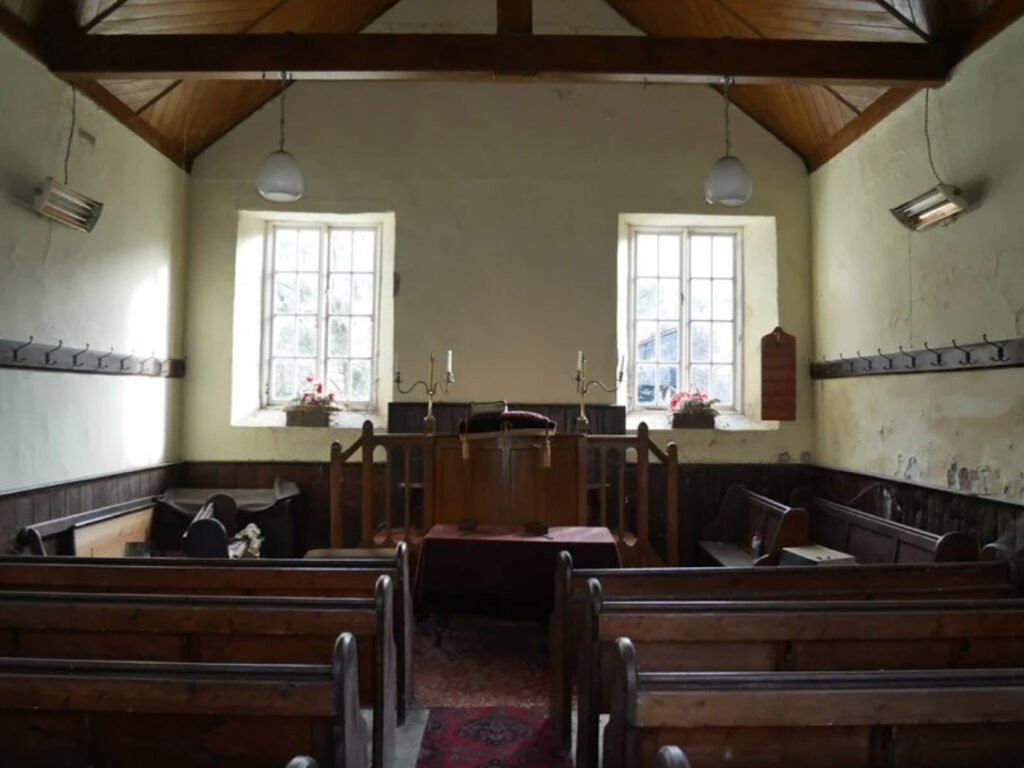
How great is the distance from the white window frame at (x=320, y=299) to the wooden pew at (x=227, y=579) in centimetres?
383

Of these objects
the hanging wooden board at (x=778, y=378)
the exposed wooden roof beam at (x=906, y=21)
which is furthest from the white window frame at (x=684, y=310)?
the exposed wooden roof beam at (x=906, y=21)

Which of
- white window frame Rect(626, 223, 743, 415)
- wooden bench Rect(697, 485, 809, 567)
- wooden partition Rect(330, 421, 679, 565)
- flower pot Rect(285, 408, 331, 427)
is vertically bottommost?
wooden bench Rect(697, 485, 809, 567)

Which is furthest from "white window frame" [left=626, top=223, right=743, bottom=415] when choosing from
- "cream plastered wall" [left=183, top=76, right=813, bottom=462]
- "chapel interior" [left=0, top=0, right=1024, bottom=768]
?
"cream plastered wall" [left=183, top=76, right=813, bottom=462]

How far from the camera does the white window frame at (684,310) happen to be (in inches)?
271

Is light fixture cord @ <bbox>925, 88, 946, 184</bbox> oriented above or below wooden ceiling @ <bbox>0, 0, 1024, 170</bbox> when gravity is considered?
below

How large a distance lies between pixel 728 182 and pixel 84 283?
15.0ft

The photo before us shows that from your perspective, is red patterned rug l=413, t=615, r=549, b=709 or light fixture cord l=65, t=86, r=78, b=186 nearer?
red patterned rug l=413, t=615, r=549, b=709

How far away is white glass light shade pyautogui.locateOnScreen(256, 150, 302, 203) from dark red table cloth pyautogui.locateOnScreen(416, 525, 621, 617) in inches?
110

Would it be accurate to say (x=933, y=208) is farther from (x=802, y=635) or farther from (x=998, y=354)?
(x=802, y=635)

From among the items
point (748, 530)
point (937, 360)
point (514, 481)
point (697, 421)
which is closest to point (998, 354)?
point (937, 360)

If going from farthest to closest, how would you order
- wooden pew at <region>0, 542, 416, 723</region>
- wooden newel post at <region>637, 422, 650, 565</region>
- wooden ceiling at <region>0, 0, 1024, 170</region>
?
wooden newel post at <region>637, 422, 650, 565</region>
wooden ceiling at <region>0, 0, 1024, 170</region>
wooden pew at <region>0, 542, 416, 723</region>

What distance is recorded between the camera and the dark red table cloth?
13.0 feet

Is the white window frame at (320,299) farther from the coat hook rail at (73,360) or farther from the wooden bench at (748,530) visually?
the wooden bench at (748,530)

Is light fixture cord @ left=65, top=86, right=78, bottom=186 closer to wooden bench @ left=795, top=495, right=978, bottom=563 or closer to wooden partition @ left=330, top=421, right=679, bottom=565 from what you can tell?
wooden partition @ left=330, top=421, right=679, bottom=565
